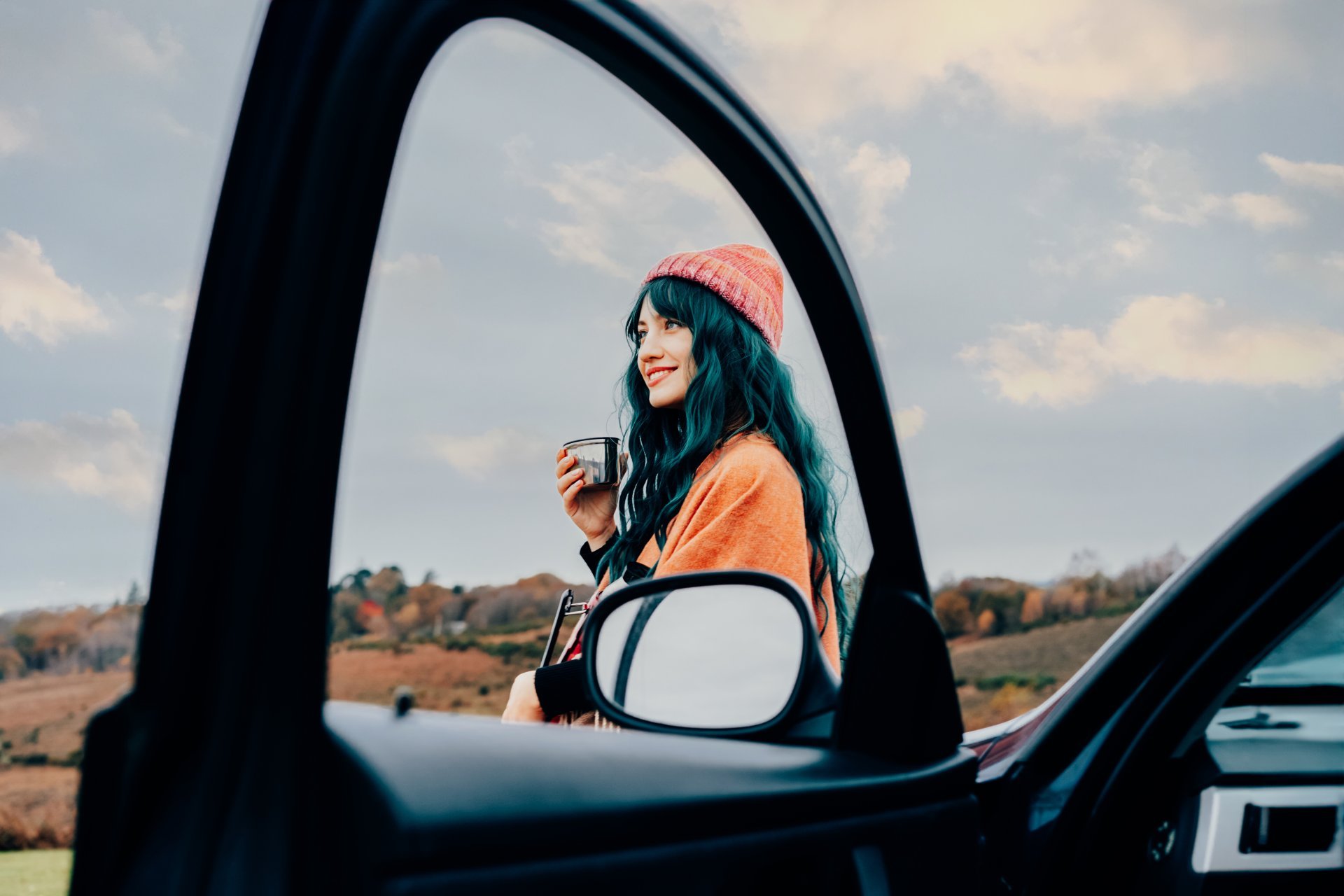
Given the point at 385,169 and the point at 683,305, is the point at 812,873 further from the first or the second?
the point at 683,305

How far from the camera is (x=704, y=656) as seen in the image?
45.8 inches

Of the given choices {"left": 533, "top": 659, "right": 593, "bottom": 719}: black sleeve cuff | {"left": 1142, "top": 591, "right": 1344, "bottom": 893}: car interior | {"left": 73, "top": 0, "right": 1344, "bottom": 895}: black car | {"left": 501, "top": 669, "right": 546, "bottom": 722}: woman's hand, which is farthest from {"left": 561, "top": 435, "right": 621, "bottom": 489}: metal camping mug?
{"left": 1142, "top": 591, "right": 1344, "bottom": 893}: car interior

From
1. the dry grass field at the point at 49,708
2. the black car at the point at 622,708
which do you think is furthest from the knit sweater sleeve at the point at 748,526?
the dry grass field at the point at 49,708

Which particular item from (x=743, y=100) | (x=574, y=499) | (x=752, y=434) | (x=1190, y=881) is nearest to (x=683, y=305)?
(x=752, y=434)

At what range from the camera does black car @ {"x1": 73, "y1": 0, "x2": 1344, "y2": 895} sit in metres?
0.63

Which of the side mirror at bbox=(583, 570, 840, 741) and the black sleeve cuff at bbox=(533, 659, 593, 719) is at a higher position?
the side mirror at bbox=(583, 570, 840, 741)

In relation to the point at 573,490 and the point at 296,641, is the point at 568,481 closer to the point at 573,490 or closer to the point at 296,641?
the point at 573,490

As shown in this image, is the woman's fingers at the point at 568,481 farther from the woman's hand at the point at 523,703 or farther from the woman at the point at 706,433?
the woman's hand at the point at 523,703

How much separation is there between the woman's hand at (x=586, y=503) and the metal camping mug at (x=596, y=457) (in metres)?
0.02

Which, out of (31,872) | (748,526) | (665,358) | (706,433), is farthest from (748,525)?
(31,872)

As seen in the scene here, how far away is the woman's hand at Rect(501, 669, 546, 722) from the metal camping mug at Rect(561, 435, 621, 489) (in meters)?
0.81

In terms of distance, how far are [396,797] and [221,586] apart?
0.21m

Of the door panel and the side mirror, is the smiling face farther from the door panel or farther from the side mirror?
the door panel

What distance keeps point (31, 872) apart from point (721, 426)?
1870 mm
